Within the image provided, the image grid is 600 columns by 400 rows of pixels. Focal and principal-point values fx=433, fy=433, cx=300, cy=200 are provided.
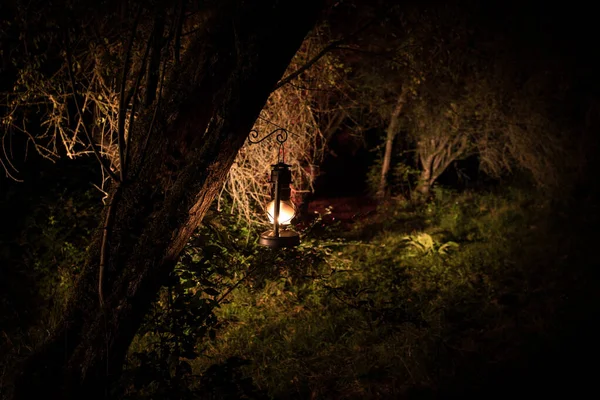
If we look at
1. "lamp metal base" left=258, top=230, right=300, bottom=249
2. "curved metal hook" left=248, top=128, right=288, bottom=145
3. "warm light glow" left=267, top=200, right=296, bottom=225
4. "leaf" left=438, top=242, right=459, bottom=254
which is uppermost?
"curved metal hook" left=248, top=128, right=288, bottom=145

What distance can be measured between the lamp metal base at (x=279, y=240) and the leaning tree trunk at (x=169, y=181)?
128 centimetres

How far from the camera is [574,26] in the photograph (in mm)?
6891

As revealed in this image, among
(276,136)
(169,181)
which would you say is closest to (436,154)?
(276,136)

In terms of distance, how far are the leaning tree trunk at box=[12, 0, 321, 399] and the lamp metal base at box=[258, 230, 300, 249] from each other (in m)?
1.28

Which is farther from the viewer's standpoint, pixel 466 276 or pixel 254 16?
pixel 466 276

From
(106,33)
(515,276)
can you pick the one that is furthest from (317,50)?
(515,276)

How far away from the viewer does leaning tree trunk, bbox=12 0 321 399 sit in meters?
2.60

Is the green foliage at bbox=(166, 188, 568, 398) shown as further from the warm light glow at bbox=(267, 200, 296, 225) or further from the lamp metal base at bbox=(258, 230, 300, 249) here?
the warm light glow at bbox=(267, 200, 296, 225)

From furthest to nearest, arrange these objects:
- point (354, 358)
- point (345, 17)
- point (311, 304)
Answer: point (345, 17)
point (311, 304)
point (354, 358)

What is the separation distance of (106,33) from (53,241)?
2951 mm

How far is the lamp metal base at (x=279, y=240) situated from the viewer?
395 cm

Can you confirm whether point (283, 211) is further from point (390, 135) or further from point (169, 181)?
→ point (390, 135)

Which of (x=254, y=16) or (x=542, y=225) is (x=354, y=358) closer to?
(x=254, y=16)

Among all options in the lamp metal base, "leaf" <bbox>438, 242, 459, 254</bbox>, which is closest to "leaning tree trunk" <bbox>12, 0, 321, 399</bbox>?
the lamp metal base
